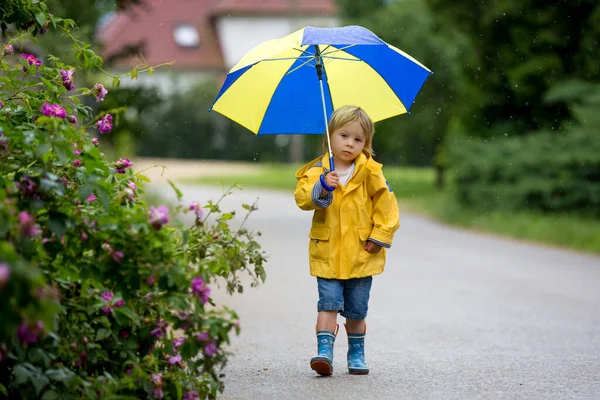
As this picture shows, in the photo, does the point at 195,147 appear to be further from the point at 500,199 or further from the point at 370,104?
the point at 370,104

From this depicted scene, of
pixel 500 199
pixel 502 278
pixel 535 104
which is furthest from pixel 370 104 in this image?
pixel 535 104

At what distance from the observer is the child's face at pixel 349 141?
5.80m

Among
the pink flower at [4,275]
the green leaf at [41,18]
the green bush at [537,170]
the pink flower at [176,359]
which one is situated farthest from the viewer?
the green bush at [537,170]

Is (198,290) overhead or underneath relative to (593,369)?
overhead

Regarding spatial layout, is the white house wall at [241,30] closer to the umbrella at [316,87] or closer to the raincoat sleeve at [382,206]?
the umbrella at [316,87]

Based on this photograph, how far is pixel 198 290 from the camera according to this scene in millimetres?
4172

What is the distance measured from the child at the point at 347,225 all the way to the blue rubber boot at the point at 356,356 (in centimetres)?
13

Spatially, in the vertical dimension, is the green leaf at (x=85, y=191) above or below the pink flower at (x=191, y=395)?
above

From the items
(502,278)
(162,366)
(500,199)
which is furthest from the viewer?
(500,199)

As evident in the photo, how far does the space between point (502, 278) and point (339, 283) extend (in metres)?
5.95

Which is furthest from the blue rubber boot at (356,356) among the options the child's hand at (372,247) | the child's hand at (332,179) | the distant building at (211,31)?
the distant building at (211,31)

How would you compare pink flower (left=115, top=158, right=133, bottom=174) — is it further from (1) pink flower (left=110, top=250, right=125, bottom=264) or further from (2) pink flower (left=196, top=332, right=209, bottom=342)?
(2) pink flower (left=196, top=332, right=209, bottom=342)

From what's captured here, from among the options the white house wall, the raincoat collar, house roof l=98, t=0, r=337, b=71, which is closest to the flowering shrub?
the raincoat collar

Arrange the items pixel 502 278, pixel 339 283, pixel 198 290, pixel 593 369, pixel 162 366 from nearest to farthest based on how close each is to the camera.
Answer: pixel 198 290 → pixel 162 366 → pixel 339 283 → pixel 593 369 → pixel 502 278
